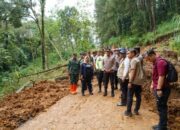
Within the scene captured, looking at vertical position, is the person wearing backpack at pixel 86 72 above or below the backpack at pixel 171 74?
below

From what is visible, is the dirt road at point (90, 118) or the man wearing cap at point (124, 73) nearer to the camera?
the dirt road at point (90, 118)

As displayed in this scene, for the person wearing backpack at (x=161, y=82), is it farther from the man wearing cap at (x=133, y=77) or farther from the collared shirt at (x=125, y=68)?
the collared shirt at (x=125, y=68)

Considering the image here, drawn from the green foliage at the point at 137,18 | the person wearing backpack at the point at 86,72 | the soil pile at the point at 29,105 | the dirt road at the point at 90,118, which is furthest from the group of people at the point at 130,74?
→ the green foliage at the point at 137,18

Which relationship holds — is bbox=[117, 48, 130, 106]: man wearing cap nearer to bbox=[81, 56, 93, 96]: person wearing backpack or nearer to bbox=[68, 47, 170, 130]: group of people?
bbox=[68, 47, 170, 130]: group of people

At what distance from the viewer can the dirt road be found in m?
8.73

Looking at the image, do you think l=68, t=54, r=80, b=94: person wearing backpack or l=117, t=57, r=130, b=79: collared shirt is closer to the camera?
l=117, t=57, r=130, b=79: collared shirt

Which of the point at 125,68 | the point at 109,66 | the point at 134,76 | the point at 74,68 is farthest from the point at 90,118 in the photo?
the point at 74,68

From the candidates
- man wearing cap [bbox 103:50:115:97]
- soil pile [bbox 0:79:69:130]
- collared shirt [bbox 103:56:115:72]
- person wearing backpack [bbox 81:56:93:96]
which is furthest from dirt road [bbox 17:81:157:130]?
person wearing backpack [bbox 81:56:93:96]

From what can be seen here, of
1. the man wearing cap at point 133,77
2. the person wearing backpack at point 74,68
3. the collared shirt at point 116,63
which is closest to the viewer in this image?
the man wearing cap at point 133,77

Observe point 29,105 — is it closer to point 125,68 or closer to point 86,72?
point 86,72

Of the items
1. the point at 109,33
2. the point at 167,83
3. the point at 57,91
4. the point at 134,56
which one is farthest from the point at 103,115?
the point at 109,33

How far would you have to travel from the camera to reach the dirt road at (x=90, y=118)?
873cm

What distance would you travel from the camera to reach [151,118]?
9.19 metres

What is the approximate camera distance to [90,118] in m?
9.72
